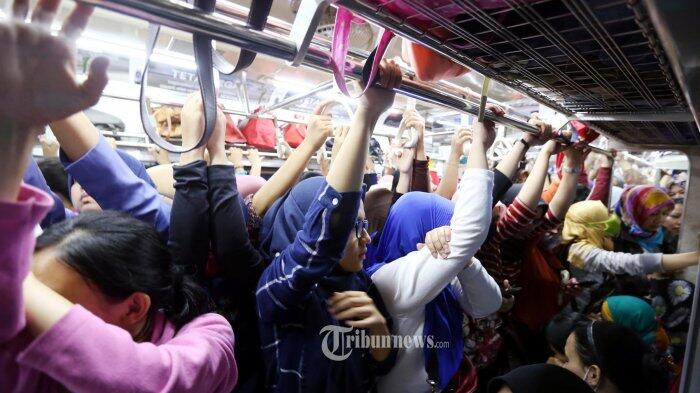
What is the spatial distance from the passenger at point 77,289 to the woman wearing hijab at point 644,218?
3.59 m

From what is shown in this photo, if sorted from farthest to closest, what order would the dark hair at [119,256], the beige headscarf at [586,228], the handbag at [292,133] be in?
the handbag at [292,133] < the beige headscarf at [586,228] < the dark hair at [119,256]

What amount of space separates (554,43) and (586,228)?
88.0 inches

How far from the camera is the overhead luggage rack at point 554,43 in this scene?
0.52m

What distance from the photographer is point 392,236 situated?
4.65 feet

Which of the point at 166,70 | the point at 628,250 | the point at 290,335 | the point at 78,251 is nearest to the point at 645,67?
the point at 290,335

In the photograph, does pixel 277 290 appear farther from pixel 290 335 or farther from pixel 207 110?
pixel 207 110

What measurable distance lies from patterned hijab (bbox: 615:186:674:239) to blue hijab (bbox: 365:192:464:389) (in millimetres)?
2604

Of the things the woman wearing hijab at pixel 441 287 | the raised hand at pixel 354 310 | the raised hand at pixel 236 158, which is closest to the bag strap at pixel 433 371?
the woman wearing hijab at pixel 441 287

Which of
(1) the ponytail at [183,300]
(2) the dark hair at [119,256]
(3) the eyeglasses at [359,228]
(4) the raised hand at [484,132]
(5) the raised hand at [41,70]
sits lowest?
(1) the ponytail at [183,300]

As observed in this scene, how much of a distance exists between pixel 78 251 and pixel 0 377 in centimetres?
20

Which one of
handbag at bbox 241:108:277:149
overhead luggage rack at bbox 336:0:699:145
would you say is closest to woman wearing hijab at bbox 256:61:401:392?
overhead luggage rack at bbox 336:0:699:145

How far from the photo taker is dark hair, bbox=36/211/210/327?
585 mm

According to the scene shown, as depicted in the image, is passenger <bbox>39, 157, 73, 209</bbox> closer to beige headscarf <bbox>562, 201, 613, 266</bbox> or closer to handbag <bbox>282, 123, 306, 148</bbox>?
handbag <bbox>282, 123, 306, 148</bbox>

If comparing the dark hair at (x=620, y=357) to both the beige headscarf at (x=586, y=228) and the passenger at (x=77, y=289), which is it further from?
the passenger at (x=77, y=289)
